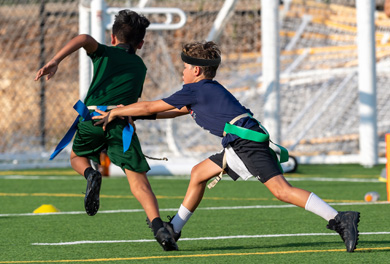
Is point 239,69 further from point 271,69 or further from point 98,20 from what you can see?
point 98,20

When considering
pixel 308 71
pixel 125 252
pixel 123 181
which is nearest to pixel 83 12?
pixel 123 181

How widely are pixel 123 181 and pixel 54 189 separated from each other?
1316mm

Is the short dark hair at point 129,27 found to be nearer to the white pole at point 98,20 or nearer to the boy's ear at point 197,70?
the boy's ear at point 197,70

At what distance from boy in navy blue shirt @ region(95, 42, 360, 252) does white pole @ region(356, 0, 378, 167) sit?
8.86m

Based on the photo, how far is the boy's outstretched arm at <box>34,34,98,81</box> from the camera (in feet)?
21.0

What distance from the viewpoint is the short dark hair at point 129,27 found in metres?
7.08

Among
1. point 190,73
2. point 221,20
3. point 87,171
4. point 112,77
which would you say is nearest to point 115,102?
point 112,77

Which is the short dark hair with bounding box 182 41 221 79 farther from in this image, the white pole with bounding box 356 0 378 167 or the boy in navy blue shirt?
the white pole with bounding box 356 0 378 167

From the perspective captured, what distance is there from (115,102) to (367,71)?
28.4 ft

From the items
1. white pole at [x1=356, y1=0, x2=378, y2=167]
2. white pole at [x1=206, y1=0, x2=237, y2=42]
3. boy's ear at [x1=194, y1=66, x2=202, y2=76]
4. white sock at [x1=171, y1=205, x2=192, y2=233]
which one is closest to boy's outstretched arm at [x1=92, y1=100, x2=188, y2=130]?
boy's ear at [x1=194, y1=66, x2=202, y2=76]

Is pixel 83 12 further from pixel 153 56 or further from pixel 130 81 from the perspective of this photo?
pixel 130 81

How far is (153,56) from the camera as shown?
16562 mm

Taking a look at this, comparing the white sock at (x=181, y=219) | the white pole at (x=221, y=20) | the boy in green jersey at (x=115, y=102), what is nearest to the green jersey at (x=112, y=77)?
the boy in green jersey at (x=115, y=102)

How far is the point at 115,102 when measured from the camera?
7070mm
